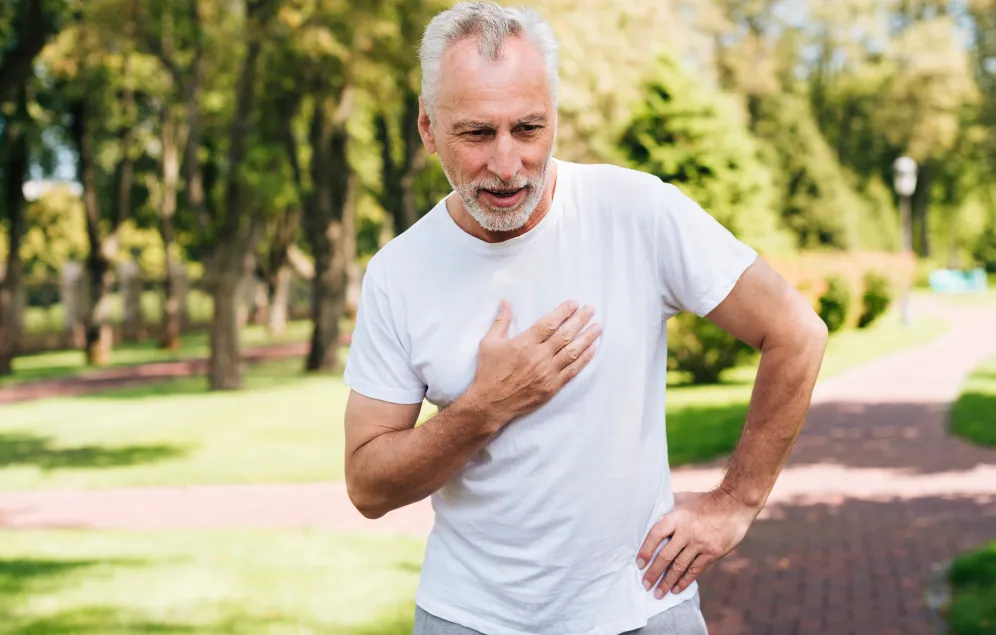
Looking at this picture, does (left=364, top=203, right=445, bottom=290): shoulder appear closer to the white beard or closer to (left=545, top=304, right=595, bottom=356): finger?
the white beard

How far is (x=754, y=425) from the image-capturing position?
237 centimetres

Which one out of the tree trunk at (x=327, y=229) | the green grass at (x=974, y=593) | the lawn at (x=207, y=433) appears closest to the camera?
the green grass at (x=974, y=593)

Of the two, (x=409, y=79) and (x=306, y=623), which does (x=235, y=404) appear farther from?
(x=306, y=623)

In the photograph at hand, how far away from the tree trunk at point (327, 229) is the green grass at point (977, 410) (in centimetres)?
1162

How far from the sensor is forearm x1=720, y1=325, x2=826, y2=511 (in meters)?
2.30

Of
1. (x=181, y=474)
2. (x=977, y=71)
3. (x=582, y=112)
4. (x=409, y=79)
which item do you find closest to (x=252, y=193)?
(x=409, y=79)

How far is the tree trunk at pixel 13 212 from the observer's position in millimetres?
24109

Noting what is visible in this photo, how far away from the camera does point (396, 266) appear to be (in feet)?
7.84

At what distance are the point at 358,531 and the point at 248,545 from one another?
2.85ft

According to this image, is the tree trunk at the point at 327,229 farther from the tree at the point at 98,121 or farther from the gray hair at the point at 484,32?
the gray hair at the point at 484,32

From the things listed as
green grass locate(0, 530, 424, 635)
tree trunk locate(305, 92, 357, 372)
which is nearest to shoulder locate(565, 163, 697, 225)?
green grass locate(0, 530, 424, 635)

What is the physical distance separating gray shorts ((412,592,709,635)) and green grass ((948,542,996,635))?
400 centimetres

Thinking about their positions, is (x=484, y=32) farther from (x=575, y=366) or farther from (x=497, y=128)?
(x=575, y=366)

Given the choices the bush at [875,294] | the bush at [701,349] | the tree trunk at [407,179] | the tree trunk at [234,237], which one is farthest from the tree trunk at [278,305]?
the bush at [701,349]
